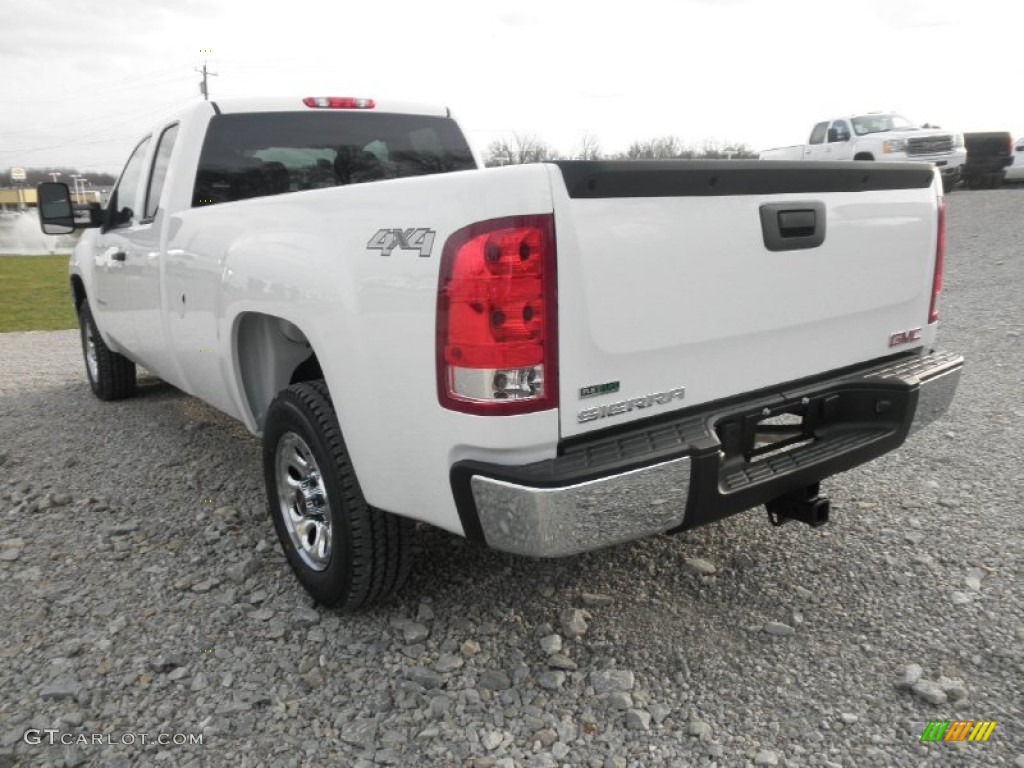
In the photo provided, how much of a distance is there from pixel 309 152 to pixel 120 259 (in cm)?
138

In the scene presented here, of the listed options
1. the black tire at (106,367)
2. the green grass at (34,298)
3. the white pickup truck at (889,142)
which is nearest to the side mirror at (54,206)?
the black tire at (106,367)

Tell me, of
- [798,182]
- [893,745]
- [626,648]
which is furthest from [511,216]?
[893,745]

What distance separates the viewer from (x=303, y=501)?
10.1 feet

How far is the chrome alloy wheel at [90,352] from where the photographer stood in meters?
6.11

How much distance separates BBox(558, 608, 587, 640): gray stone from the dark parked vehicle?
971 inches

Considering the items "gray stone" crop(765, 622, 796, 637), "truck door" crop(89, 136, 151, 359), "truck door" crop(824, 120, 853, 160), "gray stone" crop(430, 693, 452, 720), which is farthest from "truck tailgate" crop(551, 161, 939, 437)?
"truck door" crop(824, 120, 853, 160)

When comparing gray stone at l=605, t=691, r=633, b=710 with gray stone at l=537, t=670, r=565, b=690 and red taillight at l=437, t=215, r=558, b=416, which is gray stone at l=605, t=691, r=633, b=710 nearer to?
gray stone at l=537, t=670, r=565, b=690

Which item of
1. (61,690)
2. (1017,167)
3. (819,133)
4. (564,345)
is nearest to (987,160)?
(1017,167)

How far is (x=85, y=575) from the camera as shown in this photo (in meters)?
3.35

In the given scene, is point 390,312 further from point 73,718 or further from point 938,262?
point 938,262

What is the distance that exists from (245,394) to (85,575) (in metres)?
1.00

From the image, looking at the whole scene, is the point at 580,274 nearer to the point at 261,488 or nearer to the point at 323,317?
the point at 323,317

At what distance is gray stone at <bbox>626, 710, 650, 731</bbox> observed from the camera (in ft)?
7.65

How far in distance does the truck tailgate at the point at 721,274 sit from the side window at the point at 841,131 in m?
17.4
